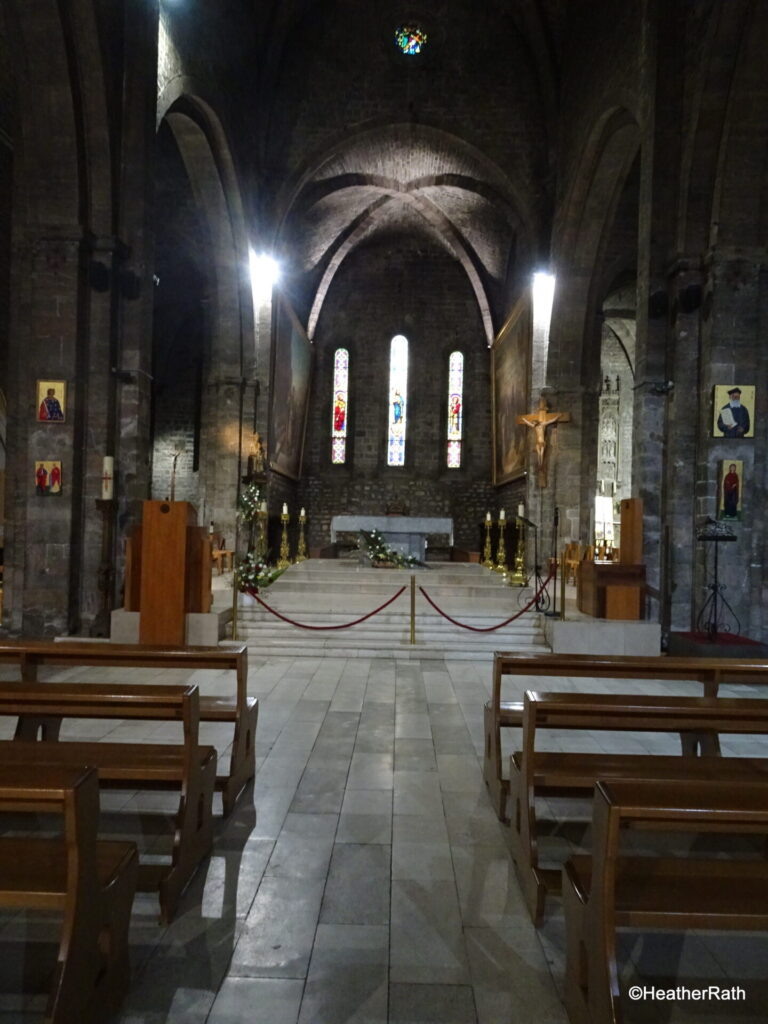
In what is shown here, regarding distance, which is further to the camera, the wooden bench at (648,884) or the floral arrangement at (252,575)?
the floral arrangement at (252,575)

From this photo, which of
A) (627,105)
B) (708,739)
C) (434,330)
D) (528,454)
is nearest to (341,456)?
(434,330)

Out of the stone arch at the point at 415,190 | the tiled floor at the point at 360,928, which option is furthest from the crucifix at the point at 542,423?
the tiled floor at the point at 360,928

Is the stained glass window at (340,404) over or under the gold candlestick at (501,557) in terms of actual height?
over

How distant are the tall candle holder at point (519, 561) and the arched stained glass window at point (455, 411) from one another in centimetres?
587

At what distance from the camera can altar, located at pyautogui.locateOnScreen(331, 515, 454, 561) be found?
13.2 m

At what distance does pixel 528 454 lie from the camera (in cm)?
1540

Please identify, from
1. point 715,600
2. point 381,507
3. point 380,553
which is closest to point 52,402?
point 380,553

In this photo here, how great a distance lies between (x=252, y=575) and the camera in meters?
10.0

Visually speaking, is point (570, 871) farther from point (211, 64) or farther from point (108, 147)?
point (211, 64)

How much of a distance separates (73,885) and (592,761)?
7.21 feet

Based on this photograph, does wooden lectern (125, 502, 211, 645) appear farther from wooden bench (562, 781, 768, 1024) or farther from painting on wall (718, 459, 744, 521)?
painting on wall (718, 459, 744, 521)

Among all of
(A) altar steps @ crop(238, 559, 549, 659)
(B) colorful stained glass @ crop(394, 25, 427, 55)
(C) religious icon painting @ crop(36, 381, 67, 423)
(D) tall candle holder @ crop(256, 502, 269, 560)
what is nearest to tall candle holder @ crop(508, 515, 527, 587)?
(A) altar steps @ crop(238, 559, 549, 659)

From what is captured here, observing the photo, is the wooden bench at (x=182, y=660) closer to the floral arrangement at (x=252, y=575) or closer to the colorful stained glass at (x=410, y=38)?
the floral arrangement at (x=252, y=575)

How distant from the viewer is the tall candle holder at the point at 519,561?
11.5 m
